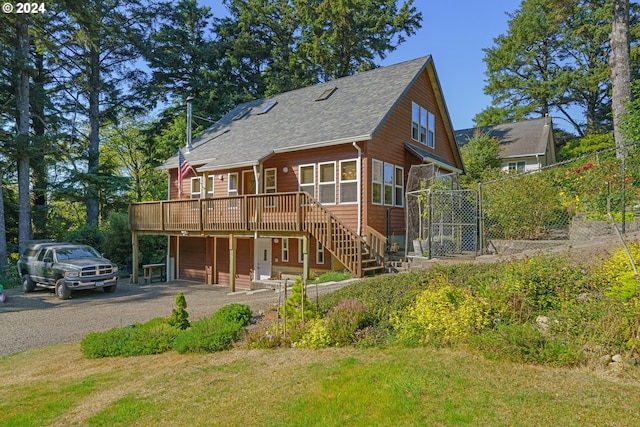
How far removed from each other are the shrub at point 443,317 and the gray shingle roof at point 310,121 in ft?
25.9

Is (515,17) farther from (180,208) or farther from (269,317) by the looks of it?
(269,317)

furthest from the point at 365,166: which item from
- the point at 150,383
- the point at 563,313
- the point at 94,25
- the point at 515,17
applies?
the point at 515,17

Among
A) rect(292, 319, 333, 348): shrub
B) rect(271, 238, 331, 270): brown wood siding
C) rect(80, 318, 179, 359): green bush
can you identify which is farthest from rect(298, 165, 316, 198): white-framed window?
rect(292, 319, 333, 348): shrub

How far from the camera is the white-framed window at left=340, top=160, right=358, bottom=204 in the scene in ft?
46.2

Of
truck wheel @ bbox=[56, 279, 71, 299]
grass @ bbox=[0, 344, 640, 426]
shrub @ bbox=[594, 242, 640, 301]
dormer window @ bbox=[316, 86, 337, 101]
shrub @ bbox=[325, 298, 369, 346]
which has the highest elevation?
dormer window @ bbox=[316, 86, 337, 101]

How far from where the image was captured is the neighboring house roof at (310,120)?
1467cm

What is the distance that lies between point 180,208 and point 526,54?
3457cm

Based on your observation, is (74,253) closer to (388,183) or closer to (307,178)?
(307,178)

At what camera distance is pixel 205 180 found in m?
17.8

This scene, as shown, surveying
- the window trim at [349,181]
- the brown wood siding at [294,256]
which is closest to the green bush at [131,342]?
the brown wood siding at [294,256]

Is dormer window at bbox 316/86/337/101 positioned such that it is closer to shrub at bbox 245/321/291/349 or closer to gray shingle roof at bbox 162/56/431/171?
gray shingle roof at bbox 162/56/431/171

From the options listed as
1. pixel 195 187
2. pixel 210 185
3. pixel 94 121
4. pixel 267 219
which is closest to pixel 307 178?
pixel 267 219

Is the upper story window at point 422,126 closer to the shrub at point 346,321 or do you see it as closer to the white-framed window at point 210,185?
the white-framed window at point 210,185

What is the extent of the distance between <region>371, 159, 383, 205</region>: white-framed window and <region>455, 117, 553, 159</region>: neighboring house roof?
1567 cm
